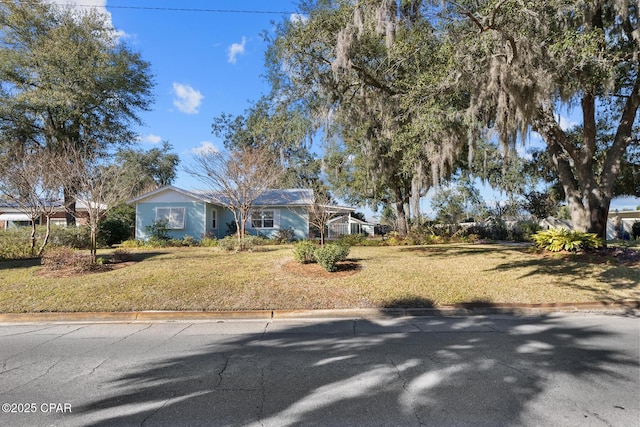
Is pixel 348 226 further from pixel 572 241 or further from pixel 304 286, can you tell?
pixel 304 286

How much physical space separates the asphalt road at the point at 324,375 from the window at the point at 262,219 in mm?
16741

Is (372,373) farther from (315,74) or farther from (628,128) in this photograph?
(628,128)

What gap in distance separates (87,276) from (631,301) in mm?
12493

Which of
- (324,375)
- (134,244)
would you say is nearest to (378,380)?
(324,375)

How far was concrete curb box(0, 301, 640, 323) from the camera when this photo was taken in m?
6.97

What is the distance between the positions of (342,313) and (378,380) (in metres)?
3.39

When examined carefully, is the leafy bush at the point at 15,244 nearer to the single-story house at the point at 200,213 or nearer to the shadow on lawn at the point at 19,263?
the shadow on lawn at the point at 19,263

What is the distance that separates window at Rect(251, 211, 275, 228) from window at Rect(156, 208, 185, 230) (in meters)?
4.15

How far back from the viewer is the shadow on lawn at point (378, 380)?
3088 millimetres

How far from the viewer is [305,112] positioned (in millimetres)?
13781

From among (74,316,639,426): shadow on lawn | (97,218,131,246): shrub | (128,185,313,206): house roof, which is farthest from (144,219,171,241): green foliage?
(74,316,639,426): shadow on lawn

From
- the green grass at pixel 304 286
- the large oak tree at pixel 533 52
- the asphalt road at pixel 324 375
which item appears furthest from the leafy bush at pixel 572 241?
the asphalt road at pixel 324 375

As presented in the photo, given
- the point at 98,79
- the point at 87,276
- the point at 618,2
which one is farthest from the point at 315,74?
Answer: the point at 98,79

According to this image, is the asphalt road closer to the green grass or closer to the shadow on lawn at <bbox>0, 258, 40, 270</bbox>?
the green grass
